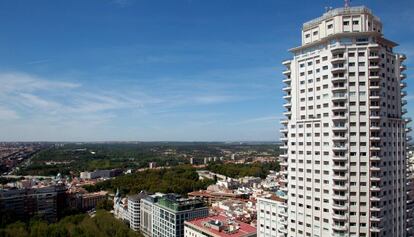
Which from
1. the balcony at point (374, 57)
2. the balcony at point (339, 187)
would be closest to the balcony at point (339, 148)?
the balcony at point (339, 187)

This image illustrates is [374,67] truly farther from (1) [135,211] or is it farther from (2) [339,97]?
(1) [135,211]

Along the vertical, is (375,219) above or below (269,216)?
above

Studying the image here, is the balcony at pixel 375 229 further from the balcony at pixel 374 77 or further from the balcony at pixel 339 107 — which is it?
the balcony at pixel 374 77

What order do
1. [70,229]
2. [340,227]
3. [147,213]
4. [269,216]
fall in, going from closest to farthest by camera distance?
1. [340,227]
2. [269,216]
3. [70,229]
4. [147,213]

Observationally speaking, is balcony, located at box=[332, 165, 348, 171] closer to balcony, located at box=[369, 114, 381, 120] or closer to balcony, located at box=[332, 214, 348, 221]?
balcony, located at box=[332, 214, 348, 221]

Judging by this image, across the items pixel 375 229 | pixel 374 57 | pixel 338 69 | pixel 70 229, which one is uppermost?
pixel 374 57

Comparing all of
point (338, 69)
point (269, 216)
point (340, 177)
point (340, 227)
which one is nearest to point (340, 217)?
point (340, 227)
